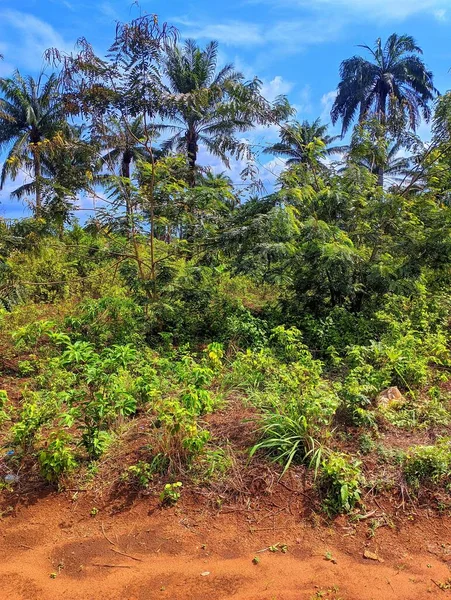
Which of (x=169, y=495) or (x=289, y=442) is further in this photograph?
(x=289, y=442)

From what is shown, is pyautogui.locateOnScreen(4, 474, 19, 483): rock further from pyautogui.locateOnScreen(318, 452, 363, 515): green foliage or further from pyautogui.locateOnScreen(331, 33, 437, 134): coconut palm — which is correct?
pyautogui.locateOnScreen(331, 33, 437, 134): coconut palm

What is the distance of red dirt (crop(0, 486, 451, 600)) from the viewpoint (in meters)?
2.26

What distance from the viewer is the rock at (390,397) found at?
3.90m

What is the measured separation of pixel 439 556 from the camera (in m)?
2.48

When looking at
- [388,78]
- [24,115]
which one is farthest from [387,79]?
[24,115]

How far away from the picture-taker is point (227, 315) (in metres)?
6.42

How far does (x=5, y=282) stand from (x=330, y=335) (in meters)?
4.01

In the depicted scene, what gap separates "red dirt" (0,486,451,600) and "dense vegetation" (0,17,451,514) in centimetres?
21

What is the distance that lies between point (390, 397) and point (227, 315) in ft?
9.58

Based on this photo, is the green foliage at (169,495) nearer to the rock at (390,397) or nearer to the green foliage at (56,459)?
the green foliage at (56,459)

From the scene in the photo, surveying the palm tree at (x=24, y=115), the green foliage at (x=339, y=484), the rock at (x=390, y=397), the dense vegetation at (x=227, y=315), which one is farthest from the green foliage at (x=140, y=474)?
the palm tree at (x=24, y=115)

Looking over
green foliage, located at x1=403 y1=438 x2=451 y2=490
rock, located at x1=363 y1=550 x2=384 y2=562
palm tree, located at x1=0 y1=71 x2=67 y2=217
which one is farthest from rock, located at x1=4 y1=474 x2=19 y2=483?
palm tree, located at x1=0 y1=71 x2=67 y2=217

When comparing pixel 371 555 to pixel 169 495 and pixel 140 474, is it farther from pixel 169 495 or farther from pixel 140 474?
pixel 140 474

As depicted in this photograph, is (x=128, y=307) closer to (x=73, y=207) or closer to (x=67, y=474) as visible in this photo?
(x=73, y=207)
